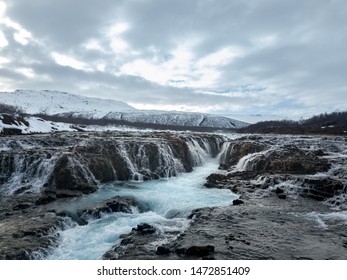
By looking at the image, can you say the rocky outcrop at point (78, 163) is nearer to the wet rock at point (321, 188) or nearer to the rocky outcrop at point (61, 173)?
the rocky outcrop at point (61, 173)

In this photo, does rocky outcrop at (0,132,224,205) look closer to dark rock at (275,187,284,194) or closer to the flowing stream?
the flowing stream

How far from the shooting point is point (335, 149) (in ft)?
112

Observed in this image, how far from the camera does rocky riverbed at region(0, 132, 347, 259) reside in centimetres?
1278

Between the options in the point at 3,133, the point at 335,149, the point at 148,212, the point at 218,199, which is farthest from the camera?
the point at 3,133

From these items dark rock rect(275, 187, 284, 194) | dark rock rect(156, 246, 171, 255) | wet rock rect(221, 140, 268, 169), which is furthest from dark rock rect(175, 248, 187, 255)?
wet rock rect(221, 140, 268, 169)

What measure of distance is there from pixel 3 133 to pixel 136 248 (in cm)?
3021

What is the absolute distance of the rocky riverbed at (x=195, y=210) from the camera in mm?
12781

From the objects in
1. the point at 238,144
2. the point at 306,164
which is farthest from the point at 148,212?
the point at 238,144

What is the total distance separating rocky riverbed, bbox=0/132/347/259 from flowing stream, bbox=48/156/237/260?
0.51m

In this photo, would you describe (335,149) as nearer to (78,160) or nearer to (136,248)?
(78,160)

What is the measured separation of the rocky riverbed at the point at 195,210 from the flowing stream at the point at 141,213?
51 cm

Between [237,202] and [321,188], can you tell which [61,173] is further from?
[321,188]

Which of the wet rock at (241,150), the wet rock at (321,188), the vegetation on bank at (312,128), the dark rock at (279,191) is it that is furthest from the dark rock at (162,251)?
the vegetation on bank at (312,128)
